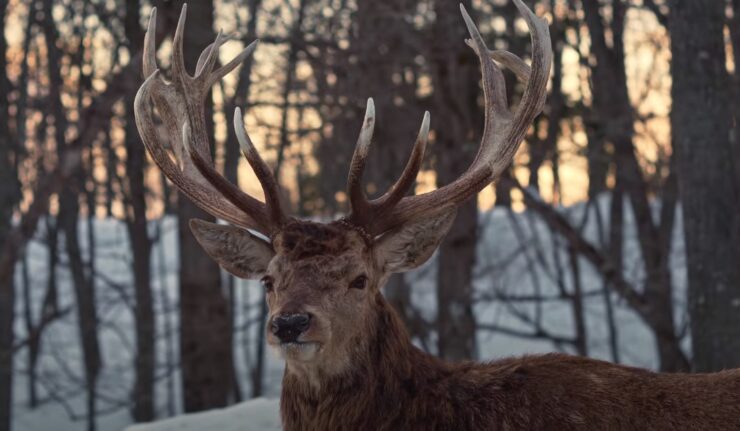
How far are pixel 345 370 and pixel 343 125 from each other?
8.50 metres

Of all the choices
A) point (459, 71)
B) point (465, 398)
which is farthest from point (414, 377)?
point (459, 71)

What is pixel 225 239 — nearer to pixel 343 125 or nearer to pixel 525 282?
pixel 343 125

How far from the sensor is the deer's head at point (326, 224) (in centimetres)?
497

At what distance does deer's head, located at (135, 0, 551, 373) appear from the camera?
196 inches

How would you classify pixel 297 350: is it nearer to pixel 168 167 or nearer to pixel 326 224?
pixel 326 224

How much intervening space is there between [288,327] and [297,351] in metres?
0.12

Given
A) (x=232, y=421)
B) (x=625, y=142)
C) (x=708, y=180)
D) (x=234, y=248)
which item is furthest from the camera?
(x=625, y=142)

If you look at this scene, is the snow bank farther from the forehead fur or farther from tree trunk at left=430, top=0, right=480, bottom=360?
tree trunk at left=430, top=0, right=480, bottom=360

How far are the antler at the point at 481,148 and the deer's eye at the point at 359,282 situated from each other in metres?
0.34

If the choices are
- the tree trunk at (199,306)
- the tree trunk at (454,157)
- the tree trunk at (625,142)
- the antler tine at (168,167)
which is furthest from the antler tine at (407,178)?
the tree trunk at (454,157)

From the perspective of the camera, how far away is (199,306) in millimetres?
10094

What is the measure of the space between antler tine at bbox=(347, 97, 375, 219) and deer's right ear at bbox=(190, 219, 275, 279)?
554 mm

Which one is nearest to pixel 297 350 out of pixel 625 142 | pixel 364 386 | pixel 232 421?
pixel 364 386

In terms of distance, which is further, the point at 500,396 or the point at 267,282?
the point at 267,282
